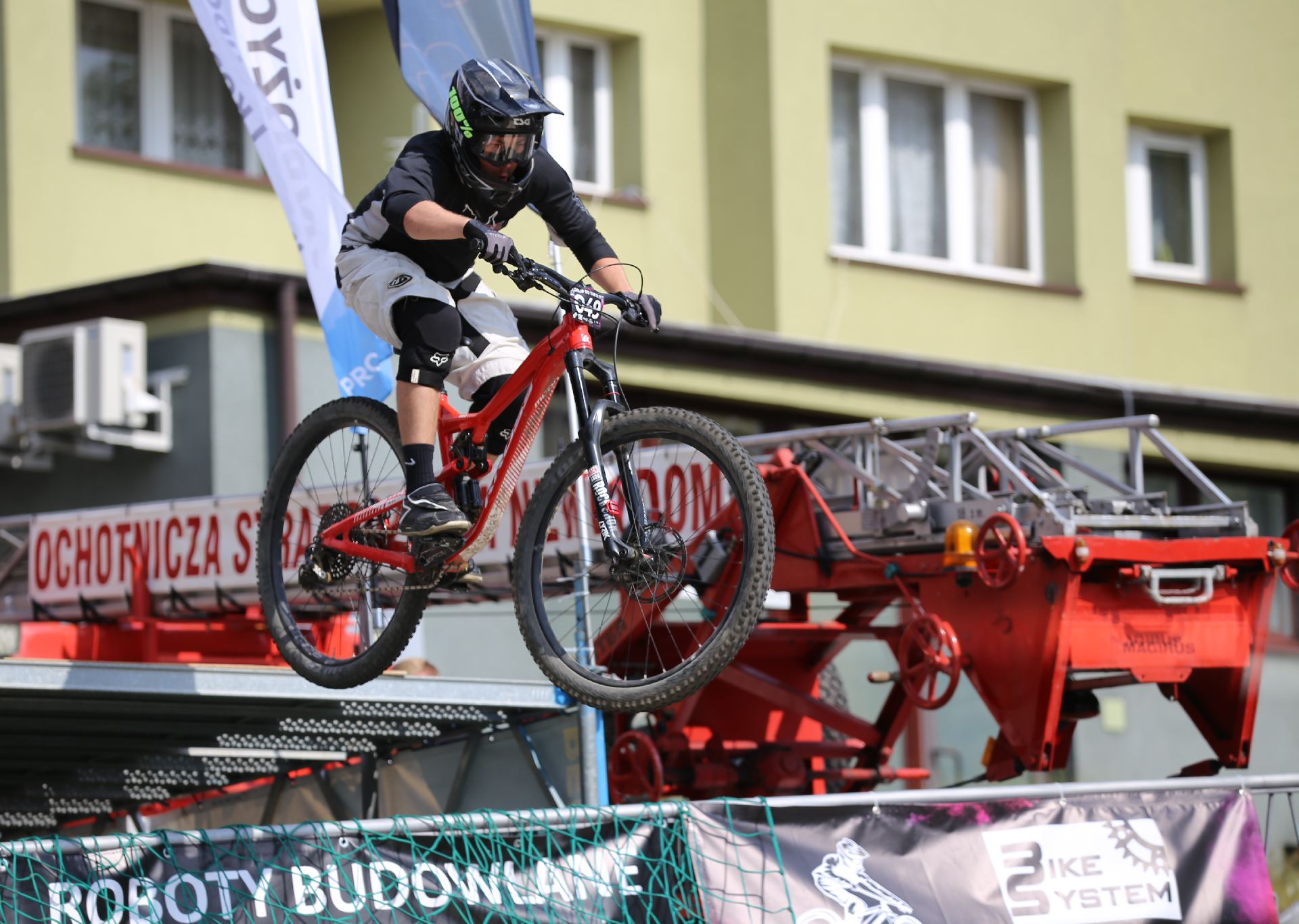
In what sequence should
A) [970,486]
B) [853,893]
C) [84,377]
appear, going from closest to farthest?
[853,893], [970,486], [84,377]

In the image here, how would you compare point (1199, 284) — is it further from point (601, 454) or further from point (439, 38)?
point (601, 454)

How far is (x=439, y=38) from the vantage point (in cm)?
872

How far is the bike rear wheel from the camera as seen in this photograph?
7305 millimetres

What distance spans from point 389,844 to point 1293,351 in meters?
15.6

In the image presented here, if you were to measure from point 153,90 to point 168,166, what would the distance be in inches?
34.4

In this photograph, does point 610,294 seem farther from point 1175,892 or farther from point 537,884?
point 1175,892

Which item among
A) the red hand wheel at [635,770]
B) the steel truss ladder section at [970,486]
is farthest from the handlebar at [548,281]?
the red hand wheel at [635,770]

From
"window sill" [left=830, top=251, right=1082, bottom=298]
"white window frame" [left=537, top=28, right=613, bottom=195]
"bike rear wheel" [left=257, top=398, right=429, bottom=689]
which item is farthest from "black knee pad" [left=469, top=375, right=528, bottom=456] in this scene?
"window sill" [left=830, top=251, right=1082, bottom=298]

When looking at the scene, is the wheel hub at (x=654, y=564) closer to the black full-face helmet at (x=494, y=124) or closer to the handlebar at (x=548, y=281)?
the handlebar at (x=548, y=281)

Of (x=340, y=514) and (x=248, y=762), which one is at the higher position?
(x=340, y=514)

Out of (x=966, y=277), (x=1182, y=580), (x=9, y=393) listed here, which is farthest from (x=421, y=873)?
(x=966, y=277)

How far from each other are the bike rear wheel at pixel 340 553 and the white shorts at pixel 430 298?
0.41 metres

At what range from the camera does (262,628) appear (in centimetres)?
1205

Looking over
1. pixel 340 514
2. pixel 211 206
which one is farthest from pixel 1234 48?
pixel 340 514
